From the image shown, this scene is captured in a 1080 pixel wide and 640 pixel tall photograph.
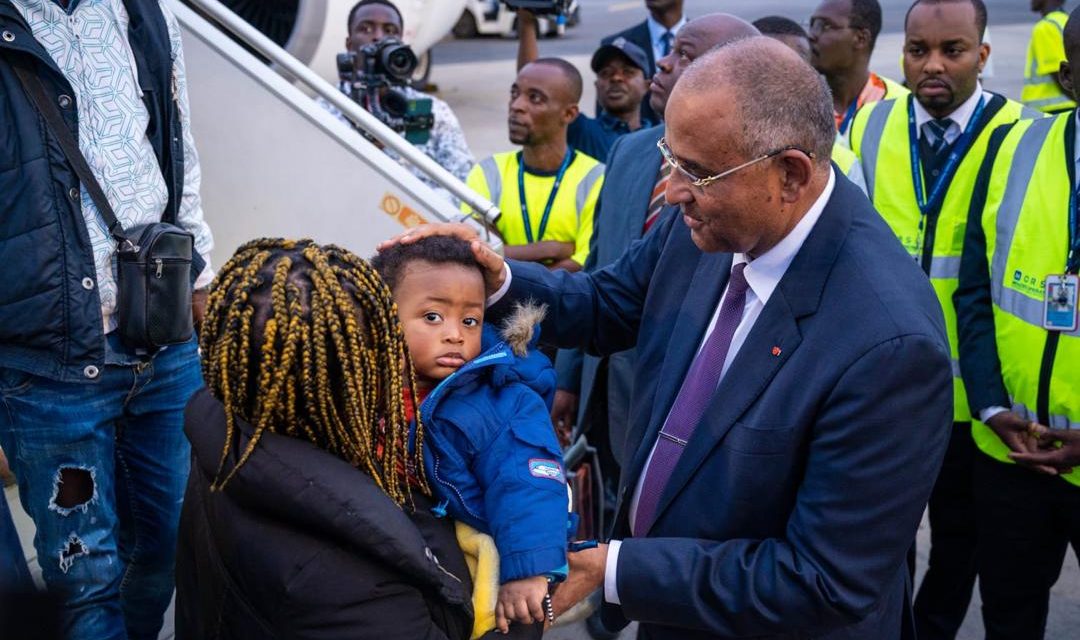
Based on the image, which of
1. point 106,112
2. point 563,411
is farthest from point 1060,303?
point 106,112

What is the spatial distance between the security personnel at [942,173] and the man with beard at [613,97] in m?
1.89

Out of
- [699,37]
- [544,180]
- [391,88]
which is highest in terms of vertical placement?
[699,37]

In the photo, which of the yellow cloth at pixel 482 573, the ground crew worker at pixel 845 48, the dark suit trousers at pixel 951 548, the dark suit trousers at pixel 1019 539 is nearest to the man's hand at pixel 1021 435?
the dark suit trousers at pixel 1019 539

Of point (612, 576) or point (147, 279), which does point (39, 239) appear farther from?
point (612, 576)

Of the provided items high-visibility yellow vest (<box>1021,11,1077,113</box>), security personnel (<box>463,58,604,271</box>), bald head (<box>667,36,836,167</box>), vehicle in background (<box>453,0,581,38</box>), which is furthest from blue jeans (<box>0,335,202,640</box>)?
vehicle in background (<box>453,0,581,38</box>)

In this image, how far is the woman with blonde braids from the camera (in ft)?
5.25

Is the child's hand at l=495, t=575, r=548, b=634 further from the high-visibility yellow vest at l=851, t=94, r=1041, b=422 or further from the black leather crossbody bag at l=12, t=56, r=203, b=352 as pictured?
the high-visibility yellow vest at l=851, t=94, r=1041, b=422

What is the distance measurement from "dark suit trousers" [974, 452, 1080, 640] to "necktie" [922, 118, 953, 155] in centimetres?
115

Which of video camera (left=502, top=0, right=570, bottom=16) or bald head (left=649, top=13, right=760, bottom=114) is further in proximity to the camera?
video camera (left=502, top=0, right=570, bottom=16)

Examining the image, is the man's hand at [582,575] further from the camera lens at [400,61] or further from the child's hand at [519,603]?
the camera lens at [400,61]

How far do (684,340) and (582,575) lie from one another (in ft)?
1.79

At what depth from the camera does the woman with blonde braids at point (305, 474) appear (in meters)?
1.60

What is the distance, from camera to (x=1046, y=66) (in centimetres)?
678

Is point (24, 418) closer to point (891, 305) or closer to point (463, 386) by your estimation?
point (463, 386)
